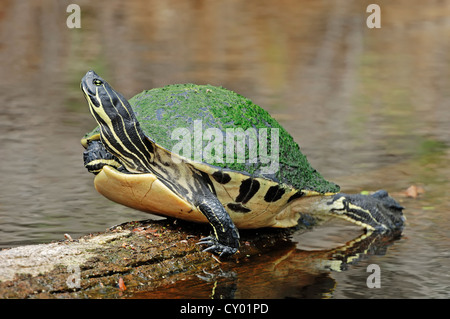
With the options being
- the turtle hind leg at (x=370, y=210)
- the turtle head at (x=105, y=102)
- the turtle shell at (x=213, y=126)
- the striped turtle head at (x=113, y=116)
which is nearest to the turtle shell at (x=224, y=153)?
the turtle shell at (x=213, y=126)

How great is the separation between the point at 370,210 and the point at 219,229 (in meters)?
1.88

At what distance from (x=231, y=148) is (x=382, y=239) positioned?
1980 mm

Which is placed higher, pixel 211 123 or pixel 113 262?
pixel 211 123

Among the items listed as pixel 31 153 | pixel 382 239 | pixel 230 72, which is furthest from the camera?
pixel 230 72

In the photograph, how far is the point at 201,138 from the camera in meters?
4.68

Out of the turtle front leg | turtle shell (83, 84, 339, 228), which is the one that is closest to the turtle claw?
the turtle front leg

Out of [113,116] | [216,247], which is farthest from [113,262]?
[113,116]

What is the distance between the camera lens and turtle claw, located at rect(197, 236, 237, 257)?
4645mm

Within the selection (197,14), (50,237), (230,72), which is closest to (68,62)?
(230,72)

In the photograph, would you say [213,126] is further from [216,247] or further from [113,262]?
[113,262]

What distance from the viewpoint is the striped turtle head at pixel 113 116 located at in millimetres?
4586

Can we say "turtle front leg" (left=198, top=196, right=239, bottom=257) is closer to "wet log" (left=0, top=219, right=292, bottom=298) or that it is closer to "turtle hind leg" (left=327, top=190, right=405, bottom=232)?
"wet log" (left=0, top=219, right=292, bottom=298)

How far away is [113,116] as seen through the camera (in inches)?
181
